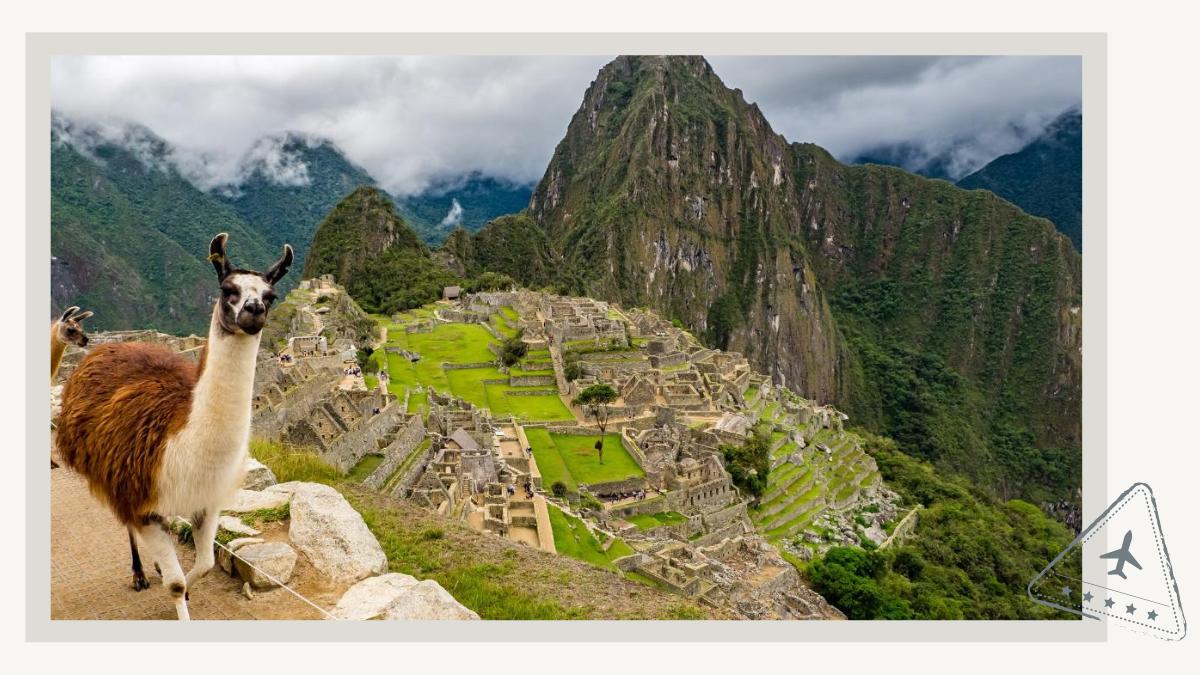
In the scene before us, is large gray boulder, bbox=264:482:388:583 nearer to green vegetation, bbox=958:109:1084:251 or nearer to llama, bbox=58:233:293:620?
llama, bbox=58:233:293:620

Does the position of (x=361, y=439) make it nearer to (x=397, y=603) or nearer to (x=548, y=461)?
(x=397, y=603)

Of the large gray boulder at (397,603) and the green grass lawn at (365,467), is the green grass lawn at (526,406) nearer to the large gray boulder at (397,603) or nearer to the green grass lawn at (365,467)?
the green grass lawn at (365,467)

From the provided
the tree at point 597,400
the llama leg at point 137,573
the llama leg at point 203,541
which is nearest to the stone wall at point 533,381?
the tree at point 597,400

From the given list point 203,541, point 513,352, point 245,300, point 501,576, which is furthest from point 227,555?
point 513,352

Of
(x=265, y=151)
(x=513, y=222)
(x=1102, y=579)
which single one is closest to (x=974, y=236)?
(x=513, y=222)

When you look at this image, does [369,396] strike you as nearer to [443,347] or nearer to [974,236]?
[443,347]
